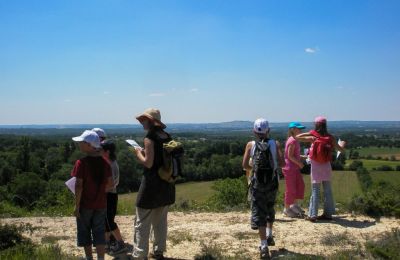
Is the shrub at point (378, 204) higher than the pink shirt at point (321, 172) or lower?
lower

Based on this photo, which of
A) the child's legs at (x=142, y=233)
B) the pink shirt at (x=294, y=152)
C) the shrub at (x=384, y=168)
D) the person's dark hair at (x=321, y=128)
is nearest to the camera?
the child's legs at (x=142, y=233)

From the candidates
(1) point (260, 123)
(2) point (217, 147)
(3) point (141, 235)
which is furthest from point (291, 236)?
(2) point (217, 147)

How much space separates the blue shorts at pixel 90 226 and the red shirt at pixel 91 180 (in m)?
0.09

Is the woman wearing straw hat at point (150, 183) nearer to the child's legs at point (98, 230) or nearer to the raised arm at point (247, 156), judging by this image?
the child's legs at point (98, 230)

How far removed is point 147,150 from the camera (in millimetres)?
4961

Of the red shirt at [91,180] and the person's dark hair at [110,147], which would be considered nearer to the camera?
the red shirt at [91,180]

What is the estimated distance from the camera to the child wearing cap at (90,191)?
473 cm

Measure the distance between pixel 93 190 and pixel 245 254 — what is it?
7.56ft

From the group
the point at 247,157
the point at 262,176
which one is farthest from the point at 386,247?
the point at 247,157

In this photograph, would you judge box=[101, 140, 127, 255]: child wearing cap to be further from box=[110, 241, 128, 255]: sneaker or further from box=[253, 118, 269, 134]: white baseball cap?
box=[253, 118, 269, 134]: white baseball cap

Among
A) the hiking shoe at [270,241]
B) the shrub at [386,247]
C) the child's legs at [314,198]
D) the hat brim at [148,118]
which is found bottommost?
the hiking shoe at [270,241]

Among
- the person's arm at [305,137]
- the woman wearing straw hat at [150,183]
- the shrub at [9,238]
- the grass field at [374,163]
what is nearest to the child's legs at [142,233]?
the woman wearing straw hat at [150,183]

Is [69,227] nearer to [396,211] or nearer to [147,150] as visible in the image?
[147,150]

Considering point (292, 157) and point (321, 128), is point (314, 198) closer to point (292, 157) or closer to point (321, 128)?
point (292, 157)
